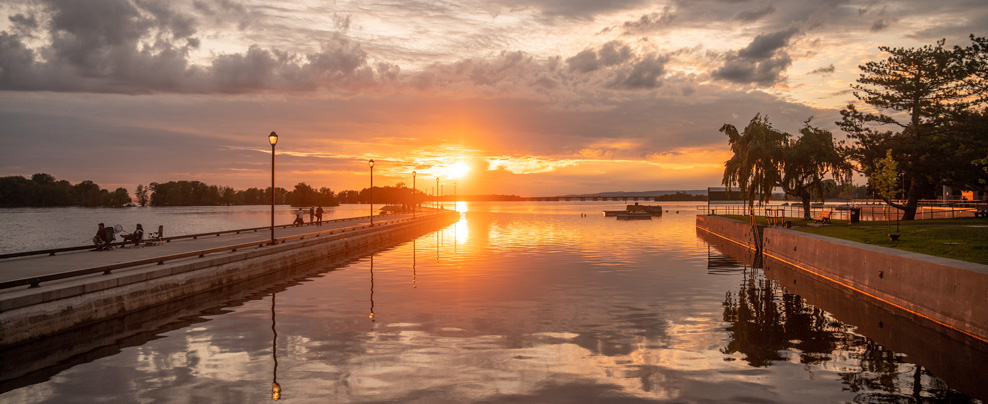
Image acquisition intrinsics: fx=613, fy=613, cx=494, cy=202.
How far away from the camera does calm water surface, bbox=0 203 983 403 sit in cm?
984

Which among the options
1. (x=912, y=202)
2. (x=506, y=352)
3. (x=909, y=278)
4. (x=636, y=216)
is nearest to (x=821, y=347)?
(x=909, y=278)

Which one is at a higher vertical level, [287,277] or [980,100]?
[980,100]

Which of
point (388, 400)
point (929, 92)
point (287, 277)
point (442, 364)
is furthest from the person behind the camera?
point (929, 92)

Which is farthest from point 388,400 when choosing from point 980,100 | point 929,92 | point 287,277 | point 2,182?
point 2,182

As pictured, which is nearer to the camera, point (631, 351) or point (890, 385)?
point (890, 385)

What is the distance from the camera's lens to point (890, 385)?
10469 mm

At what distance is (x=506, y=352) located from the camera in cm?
1248

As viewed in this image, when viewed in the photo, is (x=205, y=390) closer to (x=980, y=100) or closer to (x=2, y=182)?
(x=980, y=100)

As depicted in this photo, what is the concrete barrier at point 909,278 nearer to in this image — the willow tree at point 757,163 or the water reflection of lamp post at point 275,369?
the water reflection of lamp post at point 275,369

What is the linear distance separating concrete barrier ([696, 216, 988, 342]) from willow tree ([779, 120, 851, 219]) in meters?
22.1

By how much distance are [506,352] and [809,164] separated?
148 feet

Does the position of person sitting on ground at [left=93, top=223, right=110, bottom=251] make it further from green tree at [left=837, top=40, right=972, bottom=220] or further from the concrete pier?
green tree at [left=837, top=40, right=972, bottom=220]

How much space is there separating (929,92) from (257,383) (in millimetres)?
48155

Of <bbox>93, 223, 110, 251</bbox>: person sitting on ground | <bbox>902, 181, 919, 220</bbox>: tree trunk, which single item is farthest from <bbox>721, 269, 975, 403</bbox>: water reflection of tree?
<bbox>902, 181, 919, 220</bbox>: tree trunk
